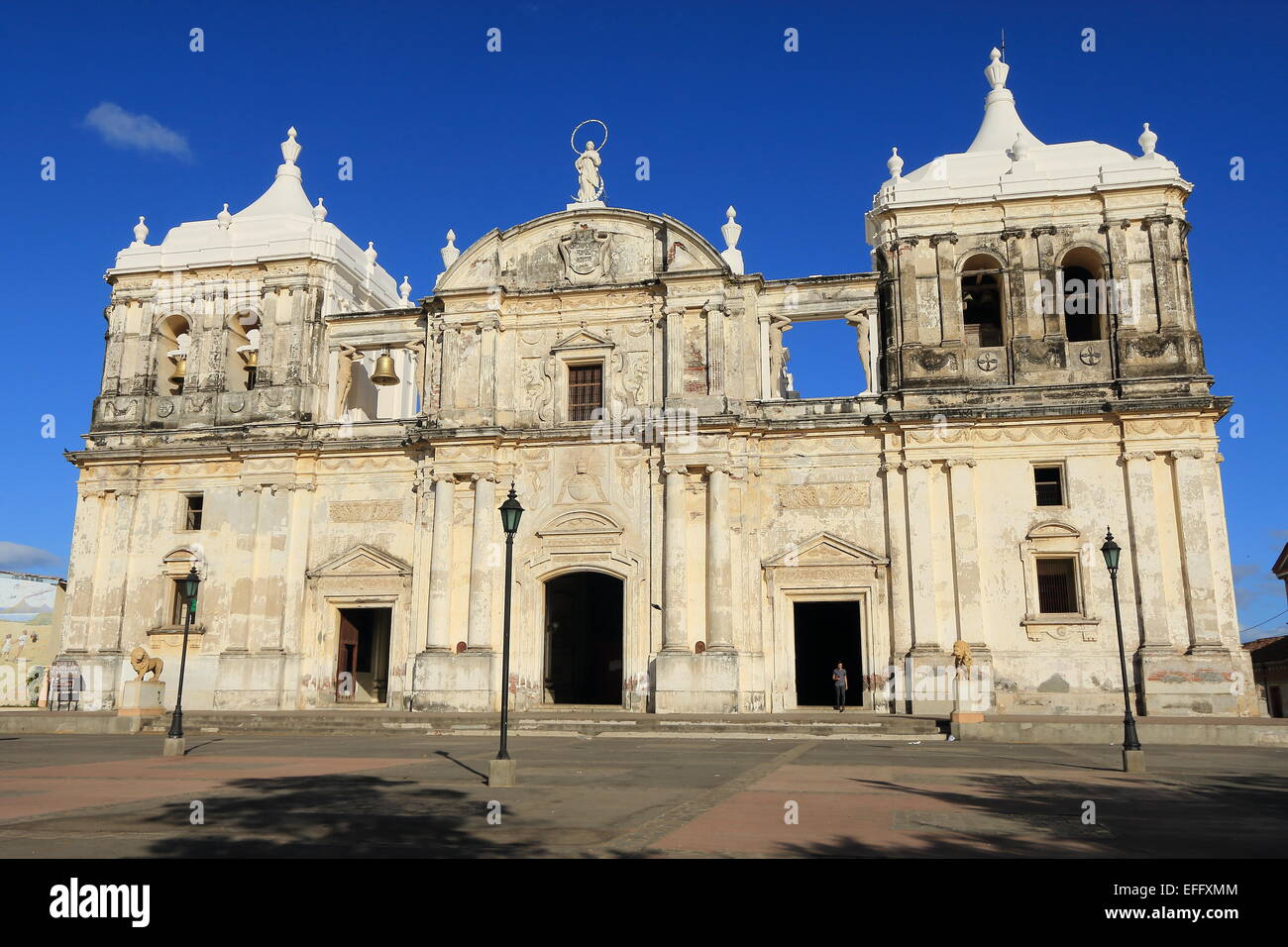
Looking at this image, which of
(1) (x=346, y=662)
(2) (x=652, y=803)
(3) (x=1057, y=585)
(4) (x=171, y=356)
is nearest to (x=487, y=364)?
(1) (x=346, y=662)

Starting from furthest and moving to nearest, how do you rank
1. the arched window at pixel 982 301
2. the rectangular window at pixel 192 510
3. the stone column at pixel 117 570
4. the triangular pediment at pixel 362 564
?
the rectangular window at pixel 192 510, the stone column at pixel 117 570, the triangular pediment at pixel 362 564, the arched window at pixel 982 301

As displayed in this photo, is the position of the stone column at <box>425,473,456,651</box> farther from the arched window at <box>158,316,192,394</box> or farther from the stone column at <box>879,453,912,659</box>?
the stone column at <box>879,453,912,659</box>

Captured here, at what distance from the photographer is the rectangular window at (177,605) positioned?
95.6ft

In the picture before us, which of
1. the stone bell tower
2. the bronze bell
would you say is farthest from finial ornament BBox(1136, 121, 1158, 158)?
the bronze bell

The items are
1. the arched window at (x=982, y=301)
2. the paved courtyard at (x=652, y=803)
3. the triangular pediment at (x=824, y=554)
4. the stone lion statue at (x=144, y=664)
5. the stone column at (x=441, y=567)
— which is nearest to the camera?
the paved courtyard at (x=652, y=803)

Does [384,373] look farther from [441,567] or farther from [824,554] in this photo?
[824,554]

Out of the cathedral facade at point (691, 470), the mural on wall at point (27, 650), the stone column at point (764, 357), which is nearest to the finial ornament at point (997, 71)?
the cathedral facade at point (691, 470)

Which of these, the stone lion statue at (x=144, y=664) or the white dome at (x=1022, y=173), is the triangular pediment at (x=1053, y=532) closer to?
the white dome at (x=1022, y=173)

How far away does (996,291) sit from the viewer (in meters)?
28.6

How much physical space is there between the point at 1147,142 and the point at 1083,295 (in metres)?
4.47

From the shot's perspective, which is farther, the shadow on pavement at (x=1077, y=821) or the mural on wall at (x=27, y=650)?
the mural on wall at (x=27, y=650)

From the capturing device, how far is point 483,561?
88.8 feet

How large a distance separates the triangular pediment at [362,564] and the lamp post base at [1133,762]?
19.3 metres
